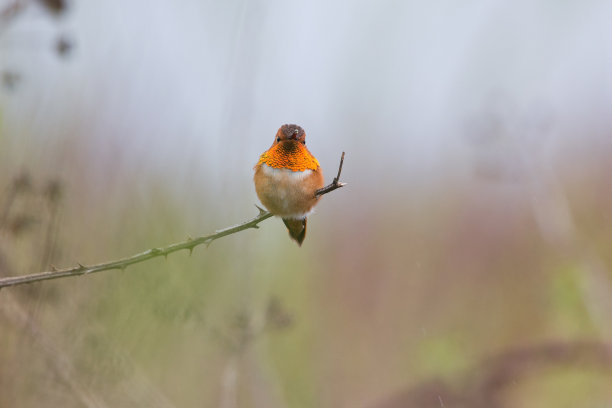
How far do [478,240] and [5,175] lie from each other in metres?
6.38

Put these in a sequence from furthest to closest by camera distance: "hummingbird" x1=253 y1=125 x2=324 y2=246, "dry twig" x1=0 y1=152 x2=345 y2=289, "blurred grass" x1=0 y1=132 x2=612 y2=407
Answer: "blurred grass" x1=0 y1=132 x2=612 y2=407, "hummingbird" x1=253 y1=125 x2=324 y2=246, "dry twig" x1=0 y1=152 x2=345 y2=289

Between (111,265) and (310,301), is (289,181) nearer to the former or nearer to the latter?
(111,265)

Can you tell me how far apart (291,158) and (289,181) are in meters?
0.10

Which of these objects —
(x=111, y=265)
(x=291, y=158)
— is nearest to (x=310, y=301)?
(x=291, y=158)

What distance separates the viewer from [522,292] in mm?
7133

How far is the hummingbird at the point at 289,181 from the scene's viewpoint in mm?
2584

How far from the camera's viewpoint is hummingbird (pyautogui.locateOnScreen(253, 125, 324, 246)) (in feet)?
8.48

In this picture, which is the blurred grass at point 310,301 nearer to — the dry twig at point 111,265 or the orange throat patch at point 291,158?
the orange throat patch at point 291,158

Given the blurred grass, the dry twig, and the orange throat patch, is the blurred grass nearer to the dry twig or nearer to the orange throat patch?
the orange throat patch

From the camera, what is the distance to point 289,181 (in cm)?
259

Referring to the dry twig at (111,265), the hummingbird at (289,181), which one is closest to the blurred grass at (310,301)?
the hummingbird at (289,181)

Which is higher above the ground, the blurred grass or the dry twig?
the dry twig

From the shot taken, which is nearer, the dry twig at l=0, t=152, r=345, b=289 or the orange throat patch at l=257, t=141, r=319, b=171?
the dry twig at l=0, t=152, r=345, b=289

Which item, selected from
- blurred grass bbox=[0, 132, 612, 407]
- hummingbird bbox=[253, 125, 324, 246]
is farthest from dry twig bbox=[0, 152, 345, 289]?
blurred grass bbox=[0, 132, 612, 407]
